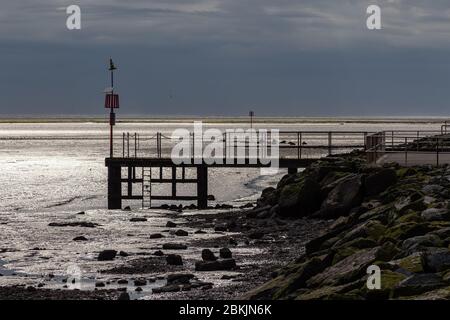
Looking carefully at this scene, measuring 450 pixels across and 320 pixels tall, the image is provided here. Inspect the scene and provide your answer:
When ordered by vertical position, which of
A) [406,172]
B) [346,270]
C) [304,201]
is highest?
[406,172]

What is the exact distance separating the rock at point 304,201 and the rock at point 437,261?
59.4ft

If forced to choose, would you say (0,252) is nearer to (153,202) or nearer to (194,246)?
(194,246)

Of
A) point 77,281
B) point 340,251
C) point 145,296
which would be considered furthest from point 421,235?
point 77,281

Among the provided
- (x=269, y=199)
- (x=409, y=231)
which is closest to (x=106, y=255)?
(x=409, y=231)

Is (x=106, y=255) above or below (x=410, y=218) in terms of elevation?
below

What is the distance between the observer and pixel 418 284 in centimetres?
1373

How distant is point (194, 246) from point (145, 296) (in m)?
8.20

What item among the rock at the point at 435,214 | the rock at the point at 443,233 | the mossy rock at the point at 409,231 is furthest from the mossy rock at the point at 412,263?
the rock at the point at 435,214

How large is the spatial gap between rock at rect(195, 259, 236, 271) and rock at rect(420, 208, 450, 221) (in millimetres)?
5239

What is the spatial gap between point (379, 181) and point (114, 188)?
15.4 m

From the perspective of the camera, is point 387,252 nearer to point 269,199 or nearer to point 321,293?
point 321,293

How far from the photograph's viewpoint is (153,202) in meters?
46.3

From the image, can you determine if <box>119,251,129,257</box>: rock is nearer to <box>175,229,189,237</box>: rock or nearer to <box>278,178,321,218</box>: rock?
<box>175,229,189,237</box>: rock

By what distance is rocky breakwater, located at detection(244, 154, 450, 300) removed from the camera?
14.2 m
